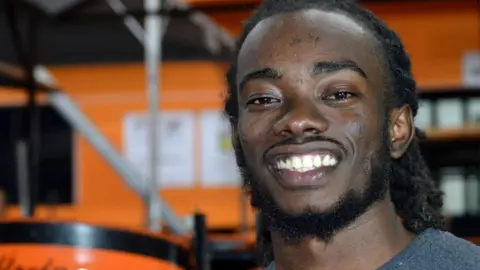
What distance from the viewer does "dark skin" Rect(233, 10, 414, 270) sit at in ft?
2.22

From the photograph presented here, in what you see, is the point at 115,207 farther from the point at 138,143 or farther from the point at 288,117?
the point at 288,117

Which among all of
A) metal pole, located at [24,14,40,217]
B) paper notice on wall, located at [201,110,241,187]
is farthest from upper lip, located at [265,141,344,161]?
paper notice on wall, located at [201,110,241,187]

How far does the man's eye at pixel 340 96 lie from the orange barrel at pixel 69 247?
39 centimetres

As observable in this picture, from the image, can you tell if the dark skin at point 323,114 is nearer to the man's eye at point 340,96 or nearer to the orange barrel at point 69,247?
the man's eye at point 340,96

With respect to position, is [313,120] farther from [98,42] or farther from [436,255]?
[98,42]

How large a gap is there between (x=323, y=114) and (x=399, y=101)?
89mm

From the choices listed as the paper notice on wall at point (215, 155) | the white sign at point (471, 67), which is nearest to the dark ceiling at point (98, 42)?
the paper notice on wall at point (215, 155)

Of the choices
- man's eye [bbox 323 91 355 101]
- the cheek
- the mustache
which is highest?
man's eye [bbox 323 91 355 101]

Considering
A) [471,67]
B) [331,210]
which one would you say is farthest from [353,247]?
[471,67]

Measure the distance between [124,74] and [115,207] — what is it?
557 mm

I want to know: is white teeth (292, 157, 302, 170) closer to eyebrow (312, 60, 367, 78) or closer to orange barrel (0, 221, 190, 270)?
eyebrow (312, 60, 367, 78)

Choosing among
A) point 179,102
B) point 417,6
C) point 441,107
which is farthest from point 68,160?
point 417,6

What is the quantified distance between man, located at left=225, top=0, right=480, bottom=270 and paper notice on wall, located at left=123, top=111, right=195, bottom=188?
2.71 metres

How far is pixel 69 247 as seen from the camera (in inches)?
37.3
